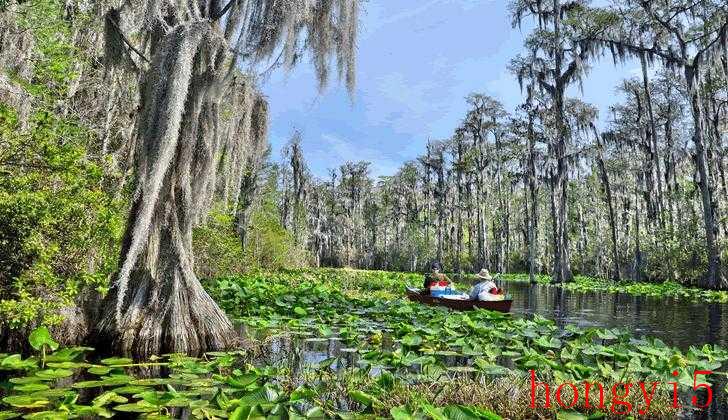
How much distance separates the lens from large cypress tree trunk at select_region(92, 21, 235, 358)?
618cm

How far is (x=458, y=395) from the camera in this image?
4742 millimetres

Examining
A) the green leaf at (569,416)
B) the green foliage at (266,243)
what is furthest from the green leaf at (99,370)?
the green foliage at (266,243)

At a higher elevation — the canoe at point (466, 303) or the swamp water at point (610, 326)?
the canoe at point (466, 303)

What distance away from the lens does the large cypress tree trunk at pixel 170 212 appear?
6180mm

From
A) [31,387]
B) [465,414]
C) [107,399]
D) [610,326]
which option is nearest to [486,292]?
[610,326]

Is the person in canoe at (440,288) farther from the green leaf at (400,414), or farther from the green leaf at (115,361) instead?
the green leaf at (400,414)

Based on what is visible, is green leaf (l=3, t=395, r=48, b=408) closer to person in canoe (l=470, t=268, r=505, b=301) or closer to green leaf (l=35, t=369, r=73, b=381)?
green leaf (l=35, t=369, r=73, b=381)

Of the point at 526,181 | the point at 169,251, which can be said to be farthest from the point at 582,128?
the point at 169,251

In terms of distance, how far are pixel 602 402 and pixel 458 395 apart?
1.28 meters

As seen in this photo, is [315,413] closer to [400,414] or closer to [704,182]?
[400,414]

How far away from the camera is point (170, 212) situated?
275 inches

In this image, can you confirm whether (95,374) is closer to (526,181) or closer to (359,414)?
(359,414)

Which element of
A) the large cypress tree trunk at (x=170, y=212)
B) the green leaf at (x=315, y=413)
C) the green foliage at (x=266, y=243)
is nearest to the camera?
the green leaf at (x=315, y=413)

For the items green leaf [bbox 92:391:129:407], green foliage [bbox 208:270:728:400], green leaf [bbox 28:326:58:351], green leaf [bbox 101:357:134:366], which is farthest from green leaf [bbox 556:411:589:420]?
green leaf [bbox 28:326:58:351]
